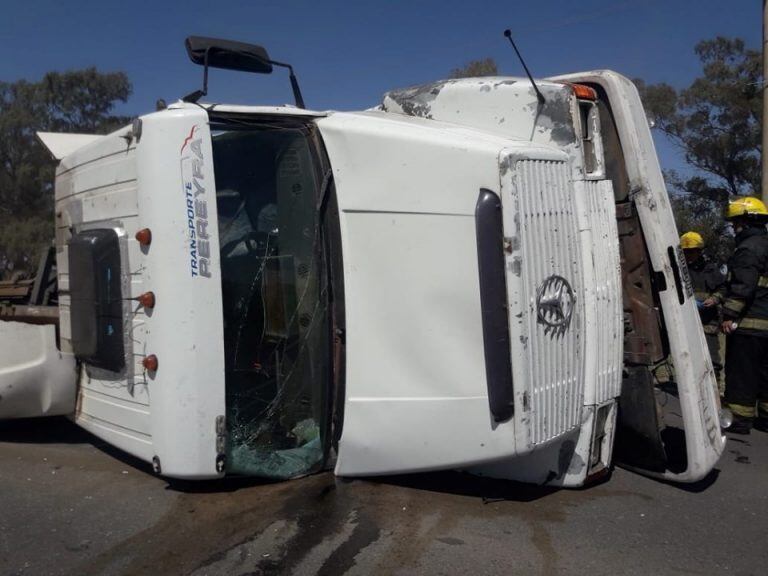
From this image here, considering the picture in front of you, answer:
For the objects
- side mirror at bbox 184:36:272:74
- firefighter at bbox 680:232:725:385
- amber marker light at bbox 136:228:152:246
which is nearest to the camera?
amber marker light at bbox 136:228:152:246

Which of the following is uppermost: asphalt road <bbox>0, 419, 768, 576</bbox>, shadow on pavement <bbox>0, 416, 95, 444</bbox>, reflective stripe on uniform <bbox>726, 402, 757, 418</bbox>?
shadow on pavement <bbox>0, 416, 95, 444</bbox>

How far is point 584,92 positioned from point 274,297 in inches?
72.6

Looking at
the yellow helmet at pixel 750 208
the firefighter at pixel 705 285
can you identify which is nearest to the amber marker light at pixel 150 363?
the yellow helmet at pixel 750 208

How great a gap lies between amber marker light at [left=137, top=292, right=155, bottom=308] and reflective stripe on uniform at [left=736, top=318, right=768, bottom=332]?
4.12 metres

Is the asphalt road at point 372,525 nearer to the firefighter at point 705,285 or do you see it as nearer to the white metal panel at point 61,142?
the white metal panel at point 61,142

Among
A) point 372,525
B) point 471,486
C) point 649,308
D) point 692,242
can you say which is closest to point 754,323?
point 692,242

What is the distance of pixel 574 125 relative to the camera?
3.61 m

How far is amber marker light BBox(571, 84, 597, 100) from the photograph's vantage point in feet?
12.0

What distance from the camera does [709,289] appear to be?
6758 mm

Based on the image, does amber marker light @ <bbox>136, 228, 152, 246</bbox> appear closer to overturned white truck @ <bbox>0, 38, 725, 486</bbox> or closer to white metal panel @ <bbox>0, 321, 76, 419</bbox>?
overturned white truck @ <bbox>0, 38, 725, 486</bbox>

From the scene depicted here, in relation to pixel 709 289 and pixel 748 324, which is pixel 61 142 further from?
pixel 709 289

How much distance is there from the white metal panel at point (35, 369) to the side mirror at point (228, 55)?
175 cm

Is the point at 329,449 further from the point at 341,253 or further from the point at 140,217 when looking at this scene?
the point at 140,217

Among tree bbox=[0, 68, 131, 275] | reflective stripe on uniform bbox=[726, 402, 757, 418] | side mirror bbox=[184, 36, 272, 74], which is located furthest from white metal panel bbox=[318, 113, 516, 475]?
tree bbox=[0, 68, 131, 275]
